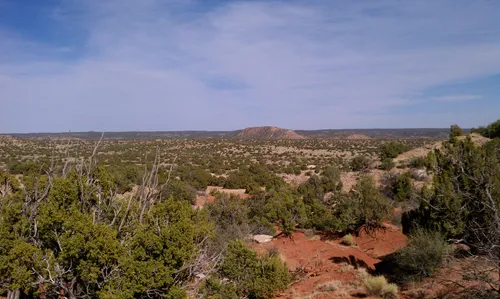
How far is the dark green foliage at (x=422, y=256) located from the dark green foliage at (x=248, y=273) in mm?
4169

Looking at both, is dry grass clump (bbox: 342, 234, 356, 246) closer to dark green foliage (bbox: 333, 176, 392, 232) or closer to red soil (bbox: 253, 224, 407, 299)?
red soil (bbox: 253, 224, 407, 299)

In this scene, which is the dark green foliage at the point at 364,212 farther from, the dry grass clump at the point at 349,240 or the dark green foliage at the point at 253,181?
the dark green foliage at the point at 253,181

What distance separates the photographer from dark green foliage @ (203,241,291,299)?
9617mm

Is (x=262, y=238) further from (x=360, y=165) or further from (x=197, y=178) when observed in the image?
(x=360, y=165)

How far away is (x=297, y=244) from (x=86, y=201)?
11.2 meters

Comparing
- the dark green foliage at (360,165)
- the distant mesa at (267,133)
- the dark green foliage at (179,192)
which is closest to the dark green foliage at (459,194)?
the dark green foliage at (179,192)

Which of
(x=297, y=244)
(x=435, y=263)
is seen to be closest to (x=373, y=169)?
(x=297, y=244)

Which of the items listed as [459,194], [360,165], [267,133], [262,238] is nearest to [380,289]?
[459,194]

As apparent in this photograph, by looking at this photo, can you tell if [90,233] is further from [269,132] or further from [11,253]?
[269,132]

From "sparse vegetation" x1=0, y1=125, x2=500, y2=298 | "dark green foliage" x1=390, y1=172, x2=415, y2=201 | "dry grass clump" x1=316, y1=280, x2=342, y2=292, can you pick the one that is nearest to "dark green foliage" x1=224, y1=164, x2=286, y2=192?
"dark green foliage" x1=390, y1=172, x2=415, y2=201

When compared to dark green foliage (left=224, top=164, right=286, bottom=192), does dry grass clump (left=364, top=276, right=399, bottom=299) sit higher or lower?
lower

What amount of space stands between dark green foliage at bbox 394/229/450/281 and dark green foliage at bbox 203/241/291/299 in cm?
417

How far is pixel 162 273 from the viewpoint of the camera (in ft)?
21.1

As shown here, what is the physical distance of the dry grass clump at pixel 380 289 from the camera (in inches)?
391
